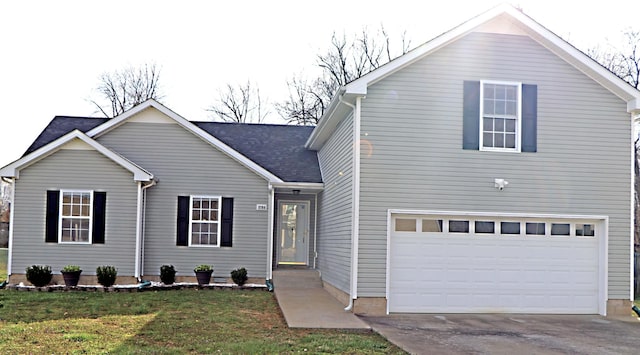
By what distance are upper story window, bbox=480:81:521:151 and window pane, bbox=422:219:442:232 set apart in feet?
5.97

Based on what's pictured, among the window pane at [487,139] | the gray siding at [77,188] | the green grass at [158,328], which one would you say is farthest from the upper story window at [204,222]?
the window pane at [487,139]

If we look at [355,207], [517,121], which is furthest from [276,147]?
[517,121]

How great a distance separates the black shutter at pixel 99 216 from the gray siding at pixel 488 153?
290 inches

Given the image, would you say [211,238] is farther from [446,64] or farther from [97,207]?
[446,64]

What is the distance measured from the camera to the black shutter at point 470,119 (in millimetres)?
12789

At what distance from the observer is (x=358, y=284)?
12.2 meters

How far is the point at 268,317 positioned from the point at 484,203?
4.82 m

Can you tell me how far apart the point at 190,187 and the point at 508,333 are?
9542 mm

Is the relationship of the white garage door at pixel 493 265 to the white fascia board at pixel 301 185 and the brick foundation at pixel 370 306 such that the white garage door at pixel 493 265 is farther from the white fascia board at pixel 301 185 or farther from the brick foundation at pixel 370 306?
the white fascia board at pixel 301 185

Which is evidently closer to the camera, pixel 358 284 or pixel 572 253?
pixel 358 284

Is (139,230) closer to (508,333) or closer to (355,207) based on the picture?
(355,207)

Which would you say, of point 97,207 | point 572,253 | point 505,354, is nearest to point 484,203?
point 572,253

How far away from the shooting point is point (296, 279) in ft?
54.6

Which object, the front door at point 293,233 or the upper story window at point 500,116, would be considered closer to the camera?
the upper story window at point 500,116
